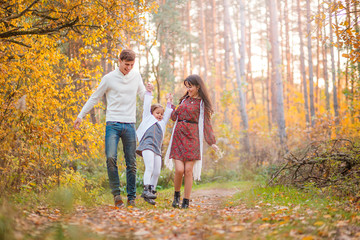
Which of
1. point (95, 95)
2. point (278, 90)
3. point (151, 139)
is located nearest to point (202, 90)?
point (151, 139)

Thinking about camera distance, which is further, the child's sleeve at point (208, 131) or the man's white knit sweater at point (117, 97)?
the child's sleeve at point (208, 131)

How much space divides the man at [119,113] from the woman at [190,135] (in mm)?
760

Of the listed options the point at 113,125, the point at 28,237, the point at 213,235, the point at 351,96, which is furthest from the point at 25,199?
the point at 351,96

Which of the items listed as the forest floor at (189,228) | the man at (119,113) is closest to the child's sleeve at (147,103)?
the man at (119,113)

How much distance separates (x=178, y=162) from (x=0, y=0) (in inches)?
145

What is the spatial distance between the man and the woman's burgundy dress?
77cm

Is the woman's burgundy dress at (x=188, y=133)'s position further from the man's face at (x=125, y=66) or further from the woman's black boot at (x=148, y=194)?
the man's face at (x=125, y=66)

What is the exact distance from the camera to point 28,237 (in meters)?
2.66

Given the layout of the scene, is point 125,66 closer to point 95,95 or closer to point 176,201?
point 95,95

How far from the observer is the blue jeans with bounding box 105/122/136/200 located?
17.3 ft

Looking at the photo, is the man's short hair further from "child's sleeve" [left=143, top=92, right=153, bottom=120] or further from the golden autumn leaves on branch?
the golden autumn leaves on branch

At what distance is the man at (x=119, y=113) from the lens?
17.3ft

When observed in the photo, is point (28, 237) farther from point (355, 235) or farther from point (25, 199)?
point (355, 235)

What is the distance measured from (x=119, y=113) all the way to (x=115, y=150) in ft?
1.87
